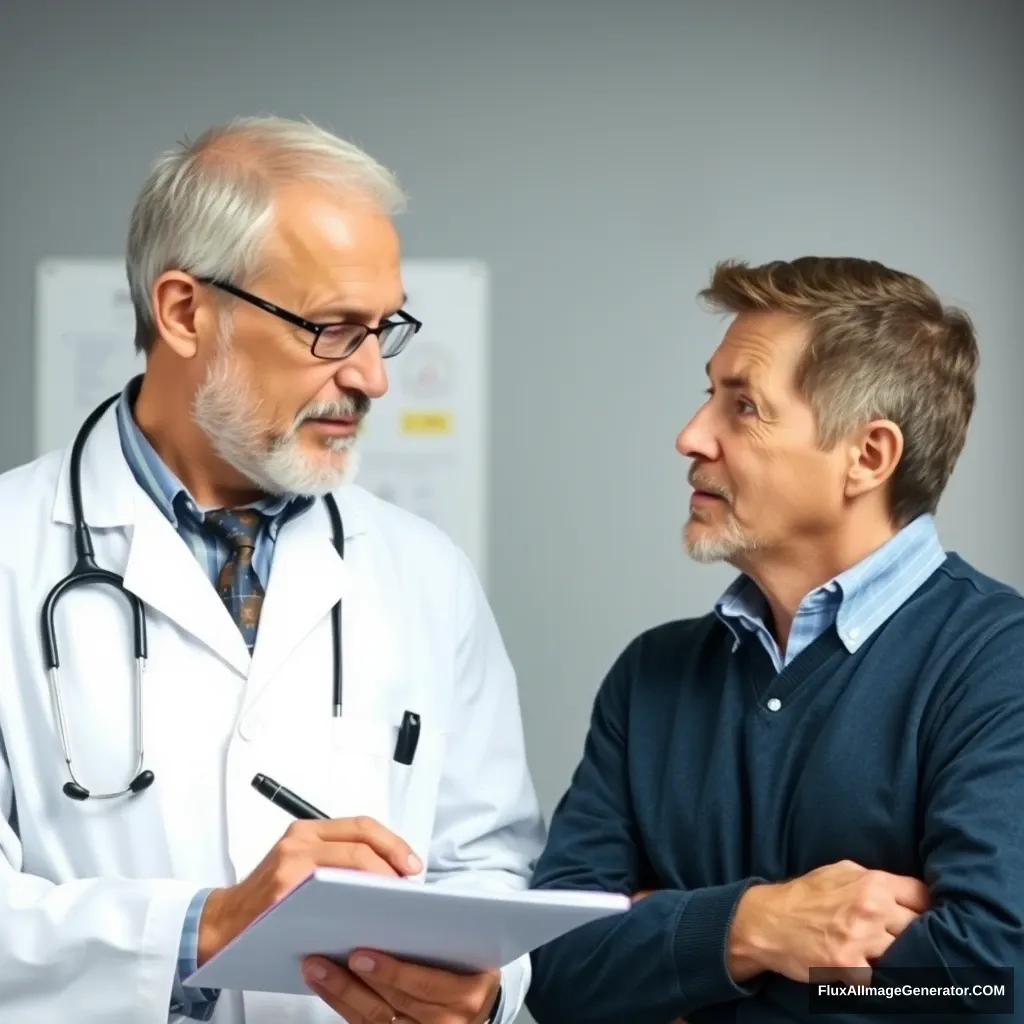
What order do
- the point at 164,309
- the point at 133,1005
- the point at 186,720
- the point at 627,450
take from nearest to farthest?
the point at 133,1005
the point at 186,720
the point at 164,309
the point at 627,450

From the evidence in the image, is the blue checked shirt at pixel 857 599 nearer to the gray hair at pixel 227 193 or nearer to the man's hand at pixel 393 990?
the man's hand at pixel 393 990

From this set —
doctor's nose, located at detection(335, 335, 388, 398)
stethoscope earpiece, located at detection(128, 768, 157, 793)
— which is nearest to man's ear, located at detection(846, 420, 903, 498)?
doctor's nose, located at detection(335, 335, 388, 398)

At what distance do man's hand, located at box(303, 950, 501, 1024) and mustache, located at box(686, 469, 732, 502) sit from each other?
25.2 inches

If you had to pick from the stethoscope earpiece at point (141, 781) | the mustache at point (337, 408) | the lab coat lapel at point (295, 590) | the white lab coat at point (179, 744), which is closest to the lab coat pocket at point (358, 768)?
the white lab coat at point (179, 744)

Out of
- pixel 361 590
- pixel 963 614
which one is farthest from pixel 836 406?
pixel 361 590

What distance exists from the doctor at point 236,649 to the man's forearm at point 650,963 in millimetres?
66

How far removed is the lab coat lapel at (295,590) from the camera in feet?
5.49

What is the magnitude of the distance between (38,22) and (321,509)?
5.81ft

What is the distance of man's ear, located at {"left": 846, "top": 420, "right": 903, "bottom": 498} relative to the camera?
1759 mm

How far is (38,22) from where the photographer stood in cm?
310

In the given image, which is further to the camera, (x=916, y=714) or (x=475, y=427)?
(x=475, y=427)

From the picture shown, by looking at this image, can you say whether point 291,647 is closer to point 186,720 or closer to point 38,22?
point 186,720

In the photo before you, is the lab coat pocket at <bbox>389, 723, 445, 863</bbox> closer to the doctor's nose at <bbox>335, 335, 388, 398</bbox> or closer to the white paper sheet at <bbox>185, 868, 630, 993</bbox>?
the white paper sheet at <bbox>185, 868, 630, 993</bbox>

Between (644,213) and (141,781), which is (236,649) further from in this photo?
(644,213)
